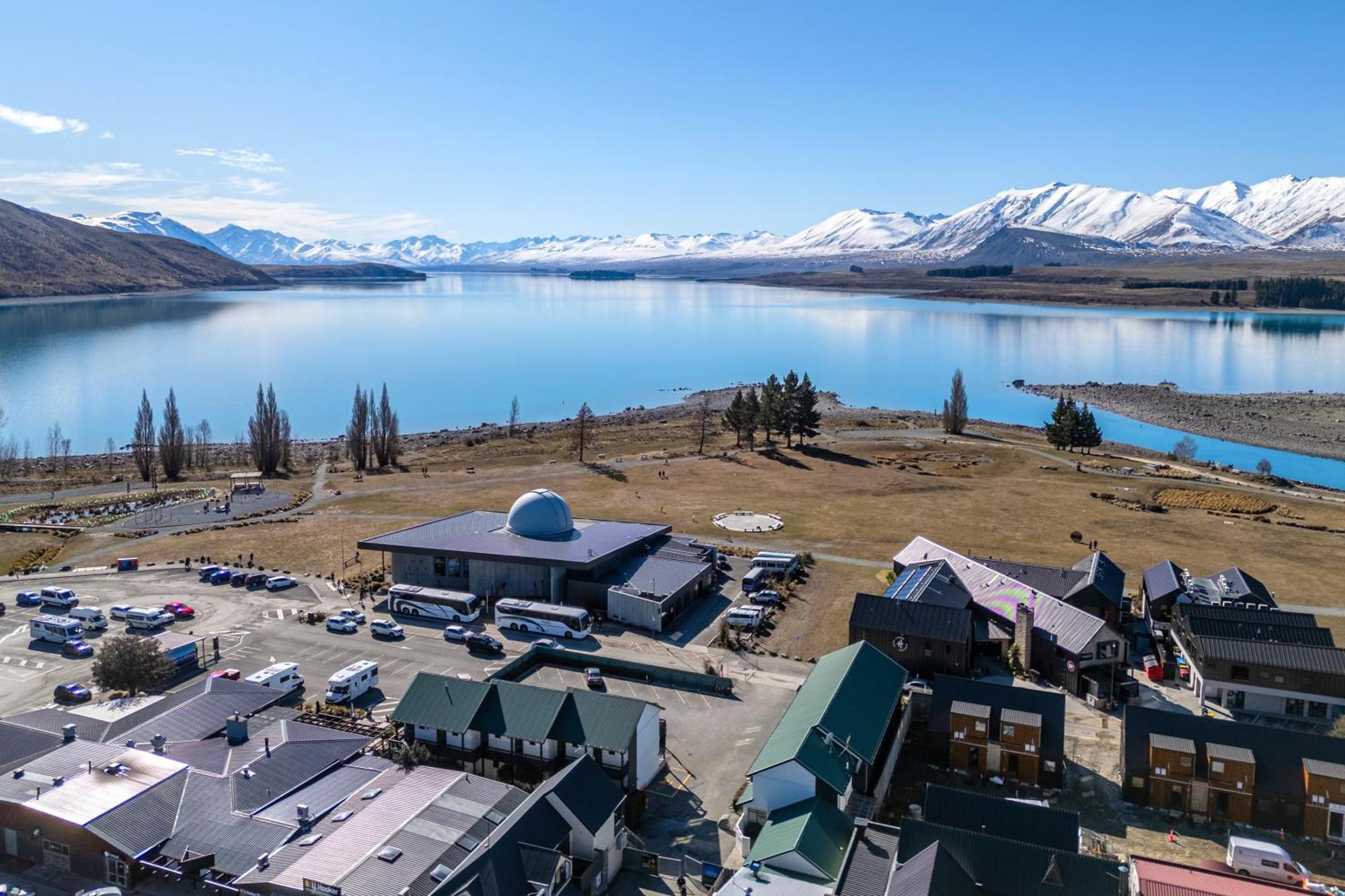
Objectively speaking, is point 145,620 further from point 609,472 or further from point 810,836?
point 609,472

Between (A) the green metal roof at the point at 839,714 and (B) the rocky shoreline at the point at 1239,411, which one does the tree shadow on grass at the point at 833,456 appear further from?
(B) the rocky shoreline at the point at 1239,411

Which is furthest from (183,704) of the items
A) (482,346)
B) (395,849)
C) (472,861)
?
(482,346)

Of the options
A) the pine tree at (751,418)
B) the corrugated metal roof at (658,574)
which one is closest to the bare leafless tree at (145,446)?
the pine tree at (751,418)

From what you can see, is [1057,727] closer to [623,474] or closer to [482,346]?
[623,474]

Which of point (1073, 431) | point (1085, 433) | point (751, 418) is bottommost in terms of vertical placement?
point (1085, 433)

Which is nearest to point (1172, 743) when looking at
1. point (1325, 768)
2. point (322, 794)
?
point (1325, 768)

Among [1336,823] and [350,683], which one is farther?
[350,683]
